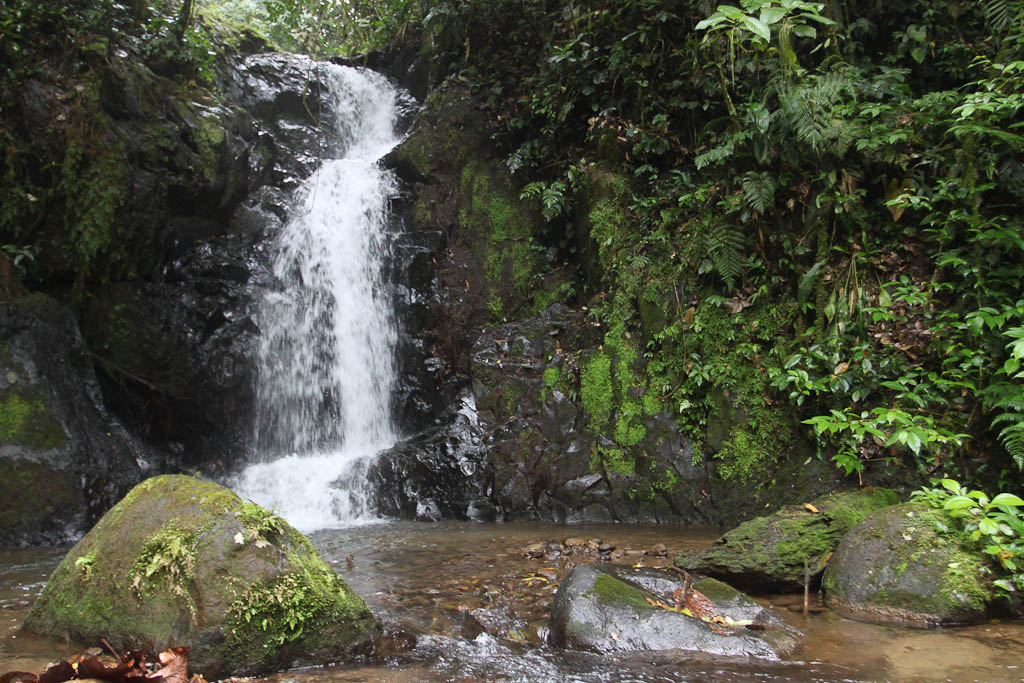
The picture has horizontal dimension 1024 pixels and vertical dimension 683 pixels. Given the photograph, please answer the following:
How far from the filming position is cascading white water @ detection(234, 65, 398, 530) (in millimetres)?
7691

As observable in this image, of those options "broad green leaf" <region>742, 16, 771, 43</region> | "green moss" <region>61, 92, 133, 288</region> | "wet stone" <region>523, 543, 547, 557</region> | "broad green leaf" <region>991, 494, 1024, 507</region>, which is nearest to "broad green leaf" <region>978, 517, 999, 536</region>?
"broad green leaf" <region>991, 494, 1024, 507</region>

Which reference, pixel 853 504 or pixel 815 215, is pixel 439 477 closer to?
pixel 853 504

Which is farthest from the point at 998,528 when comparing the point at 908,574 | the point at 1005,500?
the point at 908,574

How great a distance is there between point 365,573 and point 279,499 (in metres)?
3.00

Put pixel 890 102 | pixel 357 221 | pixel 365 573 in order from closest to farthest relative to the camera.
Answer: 1. pixel 365 573
2. pixel 890 102
3. pixel 357 221

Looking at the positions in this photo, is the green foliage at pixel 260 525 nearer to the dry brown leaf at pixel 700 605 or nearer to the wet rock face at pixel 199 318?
the dry brown leaf at pixel 700 605

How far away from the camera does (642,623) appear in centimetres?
313

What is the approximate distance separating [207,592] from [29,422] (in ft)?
16.3

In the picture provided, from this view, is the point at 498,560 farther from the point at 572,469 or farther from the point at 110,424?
the point at 110,424

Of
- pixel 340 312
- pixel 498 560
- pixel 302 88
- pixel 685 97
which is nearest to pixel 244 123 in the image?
pixel 302 88

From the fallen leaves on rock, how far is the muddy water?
11.5 inches

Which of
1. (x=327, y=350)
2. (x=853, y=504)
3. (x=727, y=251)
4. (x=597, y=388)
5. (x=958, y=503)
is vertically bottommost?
(x=853, y=504)

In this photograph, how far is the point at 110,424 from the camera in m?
7.27

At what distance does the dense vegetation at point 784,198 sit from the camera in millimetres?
4809
